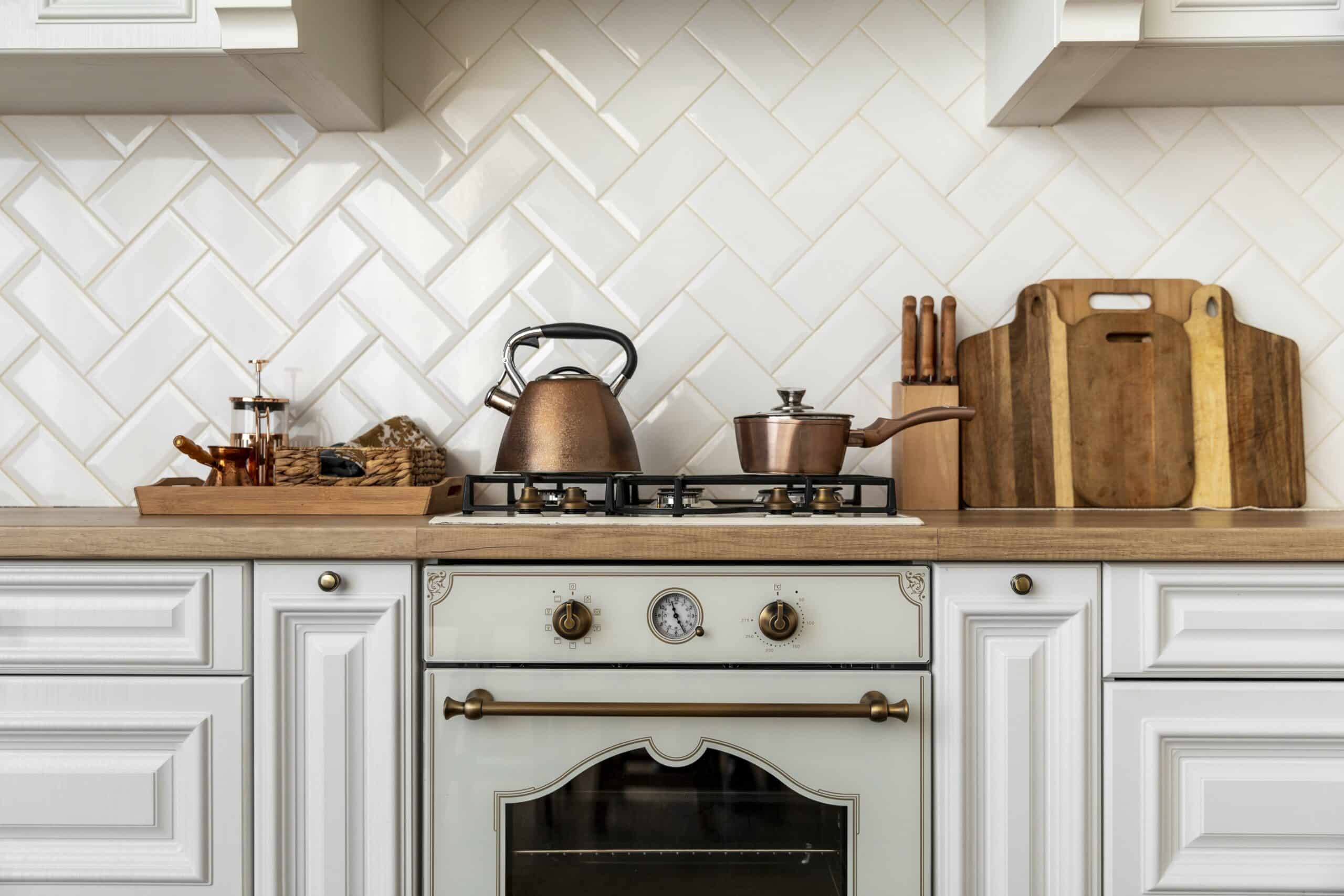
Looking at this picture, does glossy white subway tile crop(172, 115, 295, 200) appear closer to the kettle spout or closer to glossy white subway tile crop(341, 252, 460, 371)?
glossy white subway tile crop(341, 252, 460, 371)

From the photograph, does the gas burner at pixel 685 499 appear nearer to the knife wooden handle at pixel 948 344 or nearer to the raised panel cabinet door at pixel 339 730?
the raised panel cabinet door at pixel 339 730

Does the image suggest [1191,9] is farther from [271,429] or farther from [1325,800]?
[271,429]

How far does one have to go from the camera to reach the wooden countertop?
103 cm

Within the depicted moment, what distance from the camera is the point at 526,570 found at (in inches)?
41.2

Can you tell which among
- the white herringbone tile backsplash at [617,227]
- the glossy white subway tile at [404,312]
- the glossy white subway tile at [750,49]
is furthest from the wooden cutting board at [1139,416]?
the glossy white subway tile at [404,312]

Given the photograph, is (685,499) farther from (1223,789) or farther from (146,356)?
(146,356)

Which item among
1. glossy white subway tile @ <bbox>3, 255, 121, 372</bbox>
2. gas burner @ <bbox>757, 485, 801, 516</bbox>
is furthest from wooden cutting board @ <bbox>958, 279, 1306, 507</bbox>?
glossy white subway tile @ <bbox>3, 255, 121, 372</bbox>

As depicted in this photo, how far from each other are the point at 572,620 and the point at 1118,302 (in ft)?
3.66

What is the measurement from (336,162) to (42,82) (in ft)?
1.44

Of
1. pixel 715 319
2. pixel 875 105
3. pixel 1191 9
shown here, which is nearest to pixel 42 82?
pixel 715 319

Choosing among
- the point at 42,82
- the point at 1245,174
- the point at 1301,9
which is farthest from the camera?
the point at 1245,174

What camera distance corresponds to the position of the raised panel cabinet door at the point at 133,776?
3.41 feet

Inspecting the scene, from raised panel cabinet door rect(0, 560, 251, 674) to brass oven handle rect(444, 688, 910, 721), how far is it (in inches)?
11.4

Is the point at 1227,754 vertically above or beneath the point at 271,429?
beneath
